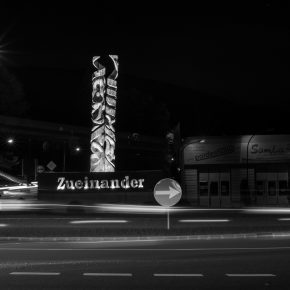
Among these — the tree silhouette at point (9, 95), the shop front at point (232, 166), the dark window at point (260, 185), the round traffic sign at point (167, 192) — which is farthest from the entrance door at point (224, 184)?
the tree silhouette at point (9, 95)

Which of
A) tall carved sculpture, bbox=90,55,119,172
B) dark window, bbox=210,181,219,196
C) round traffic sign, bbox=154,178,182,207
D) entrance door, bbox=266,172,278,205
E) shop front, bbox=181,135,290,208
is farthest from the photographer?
tall carved sculpture, bbox=90,55,119,172

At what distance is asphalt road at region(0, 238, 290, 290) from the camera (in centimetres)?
1037

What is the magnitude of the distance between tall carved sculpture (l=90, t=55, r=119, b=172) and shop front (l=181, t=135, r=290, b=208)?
630 cm

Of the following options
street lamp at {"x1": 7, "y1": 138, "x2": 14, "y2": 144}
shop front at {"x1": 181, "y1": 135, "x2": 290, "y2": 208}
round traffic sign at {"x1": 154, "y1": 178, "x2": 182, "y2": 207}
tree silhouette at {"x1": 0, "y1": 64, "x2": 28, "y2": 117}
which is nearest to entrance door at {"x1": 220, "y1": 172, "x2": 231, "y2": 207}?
shop front at {"x1": 181, "y1": 135, "x2": 290, "y2": 208}

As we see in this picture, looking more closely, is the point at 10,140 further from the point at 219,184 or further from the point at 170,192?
the point at 170,192

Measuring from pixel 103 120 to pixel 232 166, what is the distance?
11008 mm

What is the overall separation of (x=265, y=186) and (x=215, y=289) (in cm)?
4144

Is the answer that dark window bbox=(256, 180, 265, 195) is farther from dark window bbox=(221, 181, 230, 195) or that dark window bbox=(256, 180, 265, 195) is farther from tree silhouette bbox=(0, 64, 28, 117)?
tree silhouette bbox=(0, 64, 28, 117)

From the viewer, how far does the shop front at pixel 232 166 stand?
164ft

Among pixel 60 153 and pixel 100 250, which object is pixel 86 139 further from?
pixel 100 250

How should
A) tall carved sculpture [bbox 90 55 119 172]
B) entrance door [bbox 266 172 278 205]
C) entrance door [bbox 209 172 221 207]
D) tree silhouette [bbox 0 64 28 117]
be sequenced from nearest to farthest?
1. entrance door [bbox 266 172 278 205]
2. entrance door [bbox 209 172 221 207]
3. tall carved sculpture [bbox 90 55 119 172]
4. tree silhouette [bbox 0 64 28 117]

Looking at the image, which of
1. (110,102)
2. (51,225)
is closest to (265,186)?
(110,102)

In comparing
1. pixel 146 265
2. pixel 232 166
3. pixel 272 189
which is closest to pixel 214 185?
pixel 232 166

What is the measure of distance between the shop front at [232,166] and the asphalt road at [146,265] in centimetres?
3181
